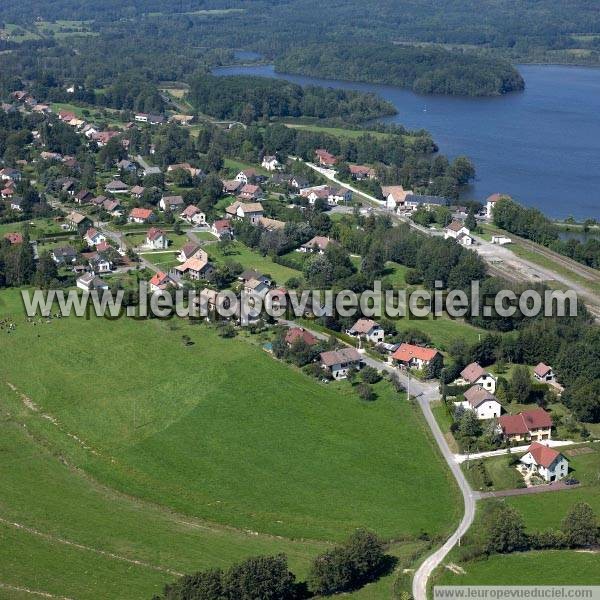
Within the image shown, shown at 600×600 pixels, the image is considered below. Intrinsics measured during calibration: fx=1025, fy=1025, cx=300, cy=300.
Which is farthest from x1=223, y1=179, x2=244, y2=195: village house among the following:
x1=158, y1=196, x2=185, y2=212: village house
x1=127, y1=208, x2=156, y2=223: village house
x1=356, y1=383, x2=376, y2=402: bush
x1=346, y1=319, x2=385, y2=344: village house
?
x1=356, y1=383, x2=376, y2=402: bush

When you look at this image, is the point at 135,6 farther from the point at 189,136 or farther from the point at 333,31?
the point at 189,136

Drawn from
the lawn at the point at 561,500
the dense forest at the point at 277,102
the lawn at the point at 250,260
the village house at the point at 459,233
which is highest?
the dense forest at the point at 277,102

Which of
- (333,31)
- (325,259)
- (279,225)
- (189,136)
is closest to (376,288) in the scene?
(325,259)

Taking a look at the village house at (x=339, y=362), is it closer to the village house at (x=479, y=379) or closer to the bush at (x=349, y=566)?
the village house at (x=479, y=379)

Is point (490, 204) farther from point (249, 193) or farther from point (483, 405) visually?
point (483, 405)

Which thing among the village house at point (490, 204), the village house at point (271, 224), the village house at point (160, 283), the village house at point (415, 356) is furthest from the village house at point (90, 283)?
the village house at point (490, 204)

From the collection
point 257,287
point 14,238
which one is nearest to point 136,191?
point 14,238
